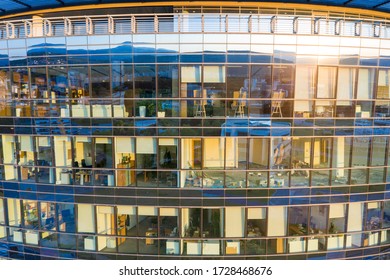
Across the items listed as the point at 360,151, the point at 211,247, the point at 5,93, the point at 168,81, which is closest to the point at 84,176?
the point at 5,93

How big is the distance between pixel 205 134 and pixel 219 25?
6002 millimetres

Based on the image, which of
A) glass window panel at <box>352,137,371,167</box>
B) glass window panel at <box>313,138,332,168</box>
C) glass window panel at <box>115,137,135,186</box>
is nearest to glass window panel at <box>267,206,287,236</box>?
glass window panel at <box>313,138,332,168</box>

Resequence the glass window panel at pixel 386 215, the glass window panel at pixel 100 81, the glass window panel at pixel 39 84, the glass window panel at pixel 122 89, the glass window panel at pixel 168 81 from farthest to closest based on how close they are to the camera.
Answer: the glass window panel at pixel 386 215
the glass window panel at pixel 39 84
the glass window panel at pixel 100 81
the glass window panel at pixel 122 89
the glass window panel at pixel 168 81

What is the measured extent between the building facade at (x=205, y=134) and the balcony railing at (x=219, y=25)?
109 millimetres

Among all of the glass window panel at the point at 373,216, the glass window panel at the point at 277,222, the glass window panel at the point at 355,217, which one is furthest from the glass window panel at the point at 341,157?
the glass window panel at the point at 277,222

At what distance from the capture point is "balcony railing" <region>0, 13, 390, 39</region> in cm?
1337

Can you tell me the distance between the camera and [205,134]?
530 inches

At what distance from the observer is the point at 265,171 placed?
1377cm

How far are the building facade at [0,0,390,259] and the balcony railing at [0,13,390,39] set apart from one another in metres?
0.11

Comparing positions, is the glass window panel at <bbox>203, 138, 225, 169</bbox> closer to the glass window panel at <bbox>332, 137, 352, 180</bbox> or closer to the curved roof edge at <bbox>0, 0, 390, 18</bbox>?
the glass window panel at <bbox>332, 137, 352, 180</bbox>

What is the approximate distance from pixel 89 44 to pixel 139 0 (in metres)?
4.43

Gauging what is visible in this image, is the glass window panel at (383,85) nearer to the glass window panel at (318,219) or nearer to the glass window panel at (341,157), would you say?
the glass window panel at (341,157)

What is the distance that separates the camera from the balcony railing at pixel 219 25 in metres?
13.4

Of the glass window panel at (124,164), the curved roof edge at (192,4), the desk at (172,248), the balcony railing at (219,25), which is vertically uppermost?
the curved roof edge at (192,4)
